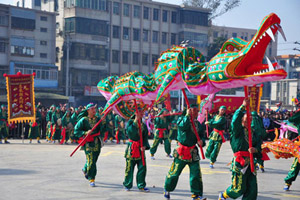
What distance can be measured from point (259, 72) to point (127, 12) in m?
39.7

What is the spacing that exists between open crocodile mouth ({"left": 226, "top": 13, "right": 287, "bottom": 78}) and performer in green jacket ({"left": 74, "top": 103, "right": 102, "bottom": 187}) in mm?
3041

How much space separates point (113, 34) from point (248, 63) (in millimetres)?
38325

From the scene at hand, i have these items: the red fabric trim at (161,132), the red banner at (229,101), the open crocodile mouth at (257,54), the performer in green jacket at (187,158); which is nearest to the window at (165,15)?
the red banner at (229,101)

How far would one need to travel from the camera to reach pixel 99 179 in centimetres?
1032

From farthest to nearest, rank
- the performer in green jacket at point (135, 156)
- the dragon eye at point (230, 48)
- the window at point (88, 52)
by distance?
the window at point (88, 52) → the dragon eye at point (230, 48) → the performer in green jacket at point (135, 156)

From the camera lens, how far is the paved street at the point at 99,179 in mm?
8648

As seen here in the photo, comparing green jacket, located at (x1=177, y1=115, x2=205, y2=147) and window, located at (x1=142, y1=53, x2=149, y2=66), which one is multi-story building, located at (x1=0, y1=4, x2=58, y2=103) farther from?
green jacket, located at (x1=177, y1=115, x2=205, y2=147)

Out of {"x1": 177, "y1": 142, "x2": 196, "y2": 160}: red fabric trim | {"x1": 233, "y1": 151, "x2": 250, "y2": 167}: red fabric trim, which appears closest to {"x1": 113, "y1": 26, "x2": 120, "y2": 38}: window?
{"x1": 177, "y1": 142, "x2": 196, "y2": 160}: red fabric trim

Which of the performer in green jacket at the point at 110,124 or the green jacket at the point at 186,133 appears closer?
the green jacket at the point at 186,133

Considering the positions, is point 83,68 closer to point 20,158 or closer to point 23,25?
point 23,25

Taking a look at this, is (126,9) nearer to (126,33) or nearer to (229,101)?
(126,33)

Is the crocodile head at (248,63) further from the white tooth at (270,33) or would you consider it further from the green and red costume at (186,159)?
the green and red costume at (186,159)

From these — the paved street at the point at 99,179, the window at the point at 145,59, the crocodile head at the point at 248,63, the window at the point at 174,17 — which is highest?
the window at the point at 174,17

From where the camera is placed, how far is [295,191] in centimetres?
938
